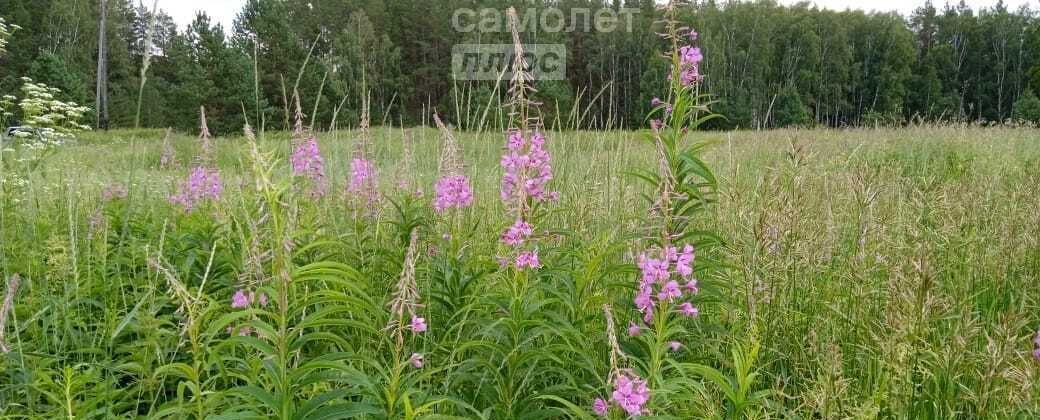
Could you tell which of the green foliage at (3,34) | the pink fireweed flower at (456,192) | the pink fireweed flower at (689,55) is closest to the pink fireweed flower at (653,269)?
the pink fireweed flower at (689,55)

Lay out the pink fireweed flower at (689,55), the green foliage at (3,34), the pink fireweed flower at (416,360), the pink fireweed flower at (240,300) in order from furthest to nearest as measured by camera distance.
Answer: the green foliage at (3,34) < the pink fireweed flower at (689,55) < the pink fireweed flower at (240,300) < the pink fireweed flower at (416,360)

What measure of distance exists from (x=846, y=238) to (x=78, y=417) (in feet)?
12.2

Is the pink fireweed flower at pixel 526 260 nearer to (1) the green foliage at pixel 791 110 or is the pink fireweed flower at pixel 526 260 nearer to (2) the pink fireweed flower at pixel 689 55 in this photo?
(2) the pink fireweed flower at pixel 689 55

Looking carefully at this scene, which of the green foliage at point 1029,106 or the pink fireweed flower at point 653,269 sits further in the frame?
the green foliage at point 1029,106

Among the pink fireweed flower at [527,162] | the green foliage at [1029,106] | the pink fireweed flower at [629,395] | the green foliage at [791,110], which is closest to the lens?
the pink fireweed flower at [629,395]

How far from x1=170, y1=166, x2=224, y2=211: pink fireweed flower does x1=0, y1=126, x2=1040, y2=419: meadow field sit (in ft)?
0.22

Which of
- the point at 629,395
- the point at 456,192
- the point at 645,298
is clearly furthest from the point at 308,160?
the point at 629,395

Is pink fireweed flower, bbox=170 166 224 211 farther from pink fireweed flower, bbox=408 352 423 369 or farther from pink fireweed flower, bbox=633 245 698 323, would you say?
pink fireweed flower, bbox=633 245 698 323

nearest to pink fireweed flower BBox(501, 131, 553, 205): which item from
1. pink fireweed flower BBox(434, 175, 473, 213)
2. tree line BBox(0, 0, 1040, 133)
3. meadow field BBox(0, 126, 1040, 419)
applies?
meadow field BBox(0, 126, 1040, 419)

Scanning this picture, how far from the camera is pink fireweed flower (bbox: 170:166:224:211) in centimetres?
352

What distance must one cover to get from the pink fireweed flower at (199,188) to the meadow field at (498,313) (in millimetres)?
69

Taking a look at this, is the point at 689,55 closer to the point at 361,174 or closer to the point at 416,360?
the point at 416,360

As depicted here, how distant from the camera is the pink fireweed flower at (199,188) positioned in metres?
3.52

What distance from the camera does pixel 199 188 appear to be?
147 inches
